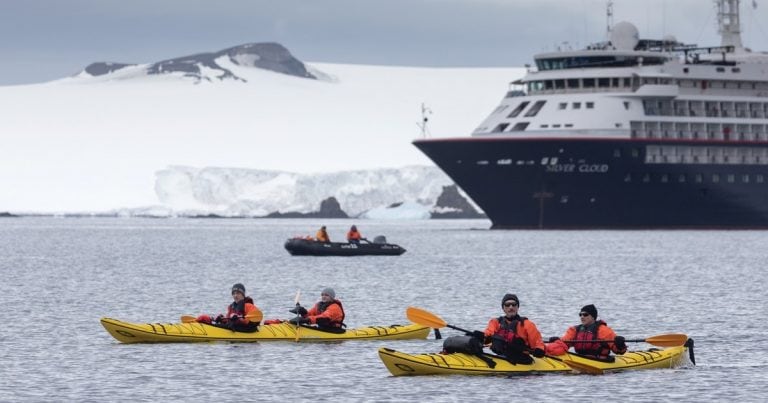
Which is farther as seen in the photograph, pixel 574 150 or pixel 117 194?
pixel 117 194

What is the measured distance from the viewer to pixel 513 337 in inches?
1172

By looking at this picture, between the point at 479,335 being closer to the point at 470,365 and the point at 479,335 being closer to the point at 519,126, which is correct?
the point at 470,365

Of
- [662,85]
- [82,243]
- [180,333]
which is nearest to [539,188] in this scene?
[662,85]

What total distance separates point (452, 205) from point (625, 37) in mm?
76582

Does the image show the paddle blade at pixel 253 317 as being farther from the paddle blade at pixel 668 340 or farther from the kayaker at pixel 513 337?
the paddle blade at pixel 668 340

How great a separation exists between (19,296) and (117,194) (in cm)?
13522

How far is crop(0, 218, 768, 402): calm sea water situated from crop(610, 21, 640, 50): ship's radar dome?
50.2ft

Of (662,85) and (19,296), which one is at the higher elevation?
(662,85)

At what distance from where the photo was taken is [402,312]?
4931 centimetres

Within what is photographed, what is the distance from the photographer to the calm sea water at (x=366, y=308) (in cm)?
3012

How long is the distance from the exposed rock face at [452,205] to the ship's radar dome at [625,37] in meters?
66.8

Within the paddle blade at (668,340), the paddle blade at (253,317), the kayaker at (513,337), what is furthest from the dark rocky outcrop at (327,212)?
the kayaker at (513,337)

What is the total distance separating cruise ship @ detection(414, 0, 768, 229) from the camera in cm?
10375

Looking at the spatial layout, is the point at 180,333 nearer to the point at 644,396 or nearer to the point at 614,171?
the point at 644,396
